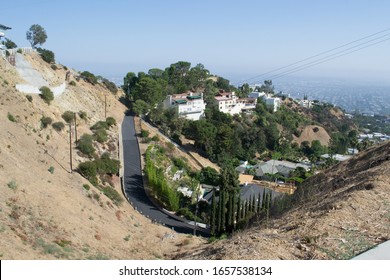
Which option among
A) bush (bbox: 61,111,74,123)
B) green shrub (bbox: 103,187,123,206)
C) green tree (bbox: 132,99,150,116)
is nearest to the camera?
green shrub (bbox: 103,187,123,206)

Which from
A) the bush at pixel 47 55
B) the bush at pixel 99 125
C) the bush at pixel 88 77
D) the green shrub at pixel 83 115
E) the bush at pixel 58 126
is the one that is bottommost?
the bush at pixel 99 125

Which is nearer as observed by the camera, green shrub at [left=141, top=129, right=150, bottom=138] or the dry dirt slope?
the dry dirt slope

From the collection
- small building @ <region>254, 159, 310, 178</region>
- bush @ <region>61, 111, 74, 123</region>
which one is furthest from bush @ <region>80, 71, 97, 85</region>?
small building @ <region>254, 159, 310, 178</region>

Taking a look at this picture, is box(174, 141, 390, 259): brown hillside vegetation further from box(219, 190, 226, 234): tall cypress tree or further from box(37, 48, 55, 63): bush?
box(37, 48, 55, 63): bush

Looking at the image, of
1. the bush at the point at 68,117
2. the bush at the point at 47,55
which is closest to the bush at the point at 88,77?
the bush at the point at 47,55

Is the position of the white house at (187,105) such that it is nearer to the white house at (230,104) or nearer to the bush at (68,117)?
the white house at (230,104)

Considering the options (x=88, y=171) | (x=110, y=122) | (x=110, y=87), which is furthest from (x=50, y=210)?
(x=110, y=87)
